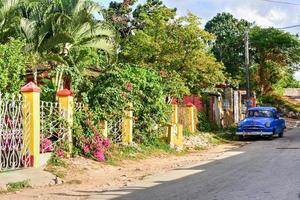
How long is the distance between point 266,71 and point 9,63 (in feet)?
137

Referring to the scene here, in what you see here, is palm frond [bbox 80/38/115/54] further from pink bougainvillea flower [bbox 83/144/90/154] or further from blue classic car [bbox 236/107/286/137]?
blue classic car [bbox 236/107/286/137]

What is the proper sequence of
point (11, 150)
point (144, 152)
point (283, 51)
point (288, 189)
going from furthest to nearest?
1. point (283, 51)
2. point (144, 152)
3. point (11, 150)
4. point (288, 189)

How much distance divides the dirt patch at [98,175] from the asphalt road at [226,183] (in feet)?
2.20

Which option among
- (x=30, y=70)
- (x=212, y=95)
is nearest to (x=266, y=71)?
(x=212, y=95)

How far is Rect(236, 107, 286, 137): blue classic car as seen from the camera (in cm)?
2705

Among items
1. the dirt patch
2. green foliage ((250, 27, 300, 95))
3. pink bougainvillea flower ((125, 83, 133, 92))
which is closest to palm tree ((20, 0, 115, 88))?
pink bougainvillea flower ((125, 83, 133, 92))

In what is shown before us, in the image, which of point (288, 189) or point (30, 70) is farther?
point (30, 70)

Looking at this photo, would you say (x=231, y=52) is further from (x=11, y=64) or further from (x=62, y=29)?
(x=11, y=64)

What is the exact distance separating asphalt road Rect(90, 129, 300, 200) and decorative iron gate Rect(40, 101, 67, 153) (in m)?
2.99

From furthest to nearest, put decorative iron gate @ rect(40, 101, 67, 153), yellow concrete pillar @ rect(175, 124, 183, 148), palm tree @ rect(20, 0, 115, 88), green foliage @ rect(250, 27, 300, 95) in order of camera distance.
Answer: green foliage @ rect(250, 27, 300, 95), yellow concrete pillar @ rect(175, 124, 183, 148), palm tree @ rect(20, 0, 115, 88), decorative iron gate @ rect(40, 101, 67, 153)

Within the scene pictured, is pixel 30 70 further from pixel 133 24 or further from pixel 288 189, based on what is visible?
pixel 133 24

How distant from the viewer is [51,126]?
14.7 metres

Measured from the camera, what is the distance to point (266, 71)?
5322cm

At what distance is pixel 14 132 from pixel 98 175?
252cm
